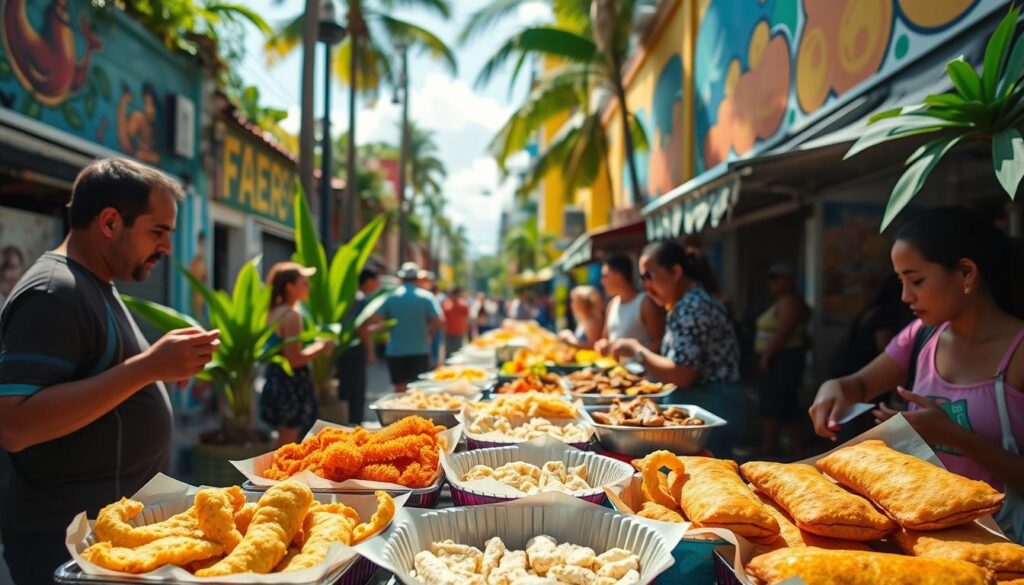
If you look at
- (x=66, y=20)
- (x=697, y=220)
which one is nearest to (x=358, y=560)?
(x=697, y=220)

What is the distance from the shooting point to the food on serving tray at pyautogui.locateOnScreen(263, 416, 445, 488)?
173 centimetres

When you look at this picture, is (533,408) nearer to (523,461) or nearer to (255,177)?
(523,461)

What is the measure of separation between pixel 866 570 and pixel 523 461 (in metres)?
1.04

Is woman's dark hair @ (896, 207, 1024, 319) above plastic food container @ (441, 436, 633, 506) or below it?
above

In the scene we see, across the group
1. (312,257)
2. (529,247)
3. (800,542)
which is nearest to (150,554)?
(800,542)

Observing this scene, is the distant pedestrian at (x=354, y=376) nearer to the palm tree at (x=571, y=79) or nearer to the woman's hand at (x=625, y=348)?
the woman's hand at (x=625, y=348)

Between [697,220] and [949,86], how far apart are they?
1625 mm

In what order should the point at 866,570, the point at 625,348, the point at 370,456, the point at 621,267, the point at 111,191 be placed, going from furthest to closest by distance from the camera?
the point at 621,267, the point at 625,348, the point at 111,191, the point at 370,456, the point at 866,570

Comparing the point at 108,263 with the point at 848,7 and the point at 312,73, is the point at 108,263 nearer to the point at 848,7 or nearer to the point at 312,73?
the point at 848,7

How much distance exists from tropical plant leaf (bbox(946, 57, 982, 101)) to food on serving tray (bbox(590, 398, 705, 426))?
133 centimetres

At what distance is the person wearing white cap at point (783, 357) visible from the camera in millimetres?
5879

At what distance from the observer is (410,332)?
312 inches

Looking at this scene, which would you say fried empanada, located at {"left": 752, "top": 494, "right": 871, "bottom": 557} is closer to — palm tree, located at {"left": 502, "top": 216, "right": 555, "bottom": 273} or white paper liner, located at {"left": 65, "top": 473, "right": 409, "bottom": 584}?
white paper liner, located at {"left": 65, "top": 473, "right": 409, "bottom": 584}

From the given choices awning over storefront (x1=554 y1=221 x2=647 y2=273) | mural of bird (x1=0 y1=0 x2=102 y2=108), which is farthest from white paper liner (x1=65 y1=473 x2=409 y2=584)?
awning over storefront (x1=554 y1=221 x2=647 y2=273)
